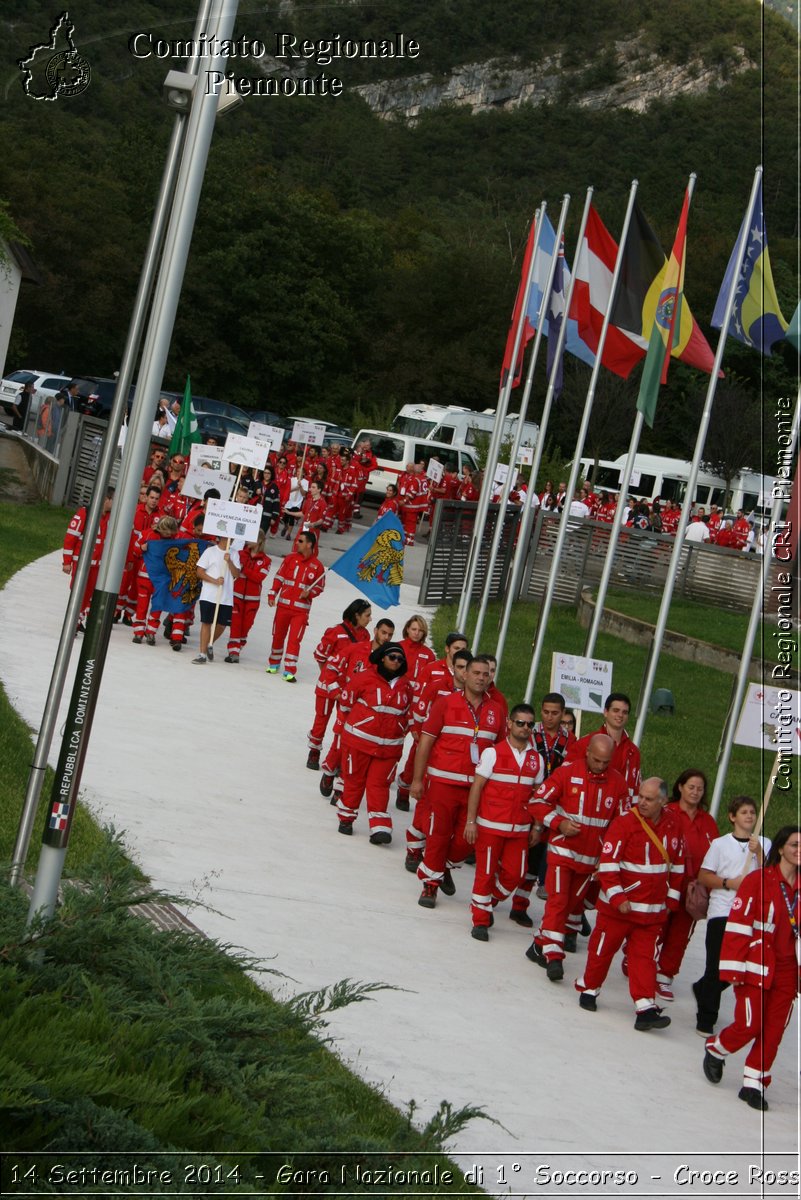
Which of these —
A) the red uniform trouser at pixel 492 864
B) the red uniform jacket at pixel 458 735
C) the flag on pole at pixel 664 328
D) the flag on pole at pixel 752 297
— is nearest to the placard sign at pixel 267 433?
the flag on pole at pixel 664 328

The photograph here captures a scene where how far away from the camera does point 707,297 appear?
208 feet

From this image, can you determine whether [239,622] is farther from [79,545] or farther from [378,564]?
[378,564]

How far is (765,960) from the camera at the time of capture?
29.8ft

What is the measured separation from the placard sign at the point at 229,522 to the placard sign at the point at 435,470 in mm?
16841

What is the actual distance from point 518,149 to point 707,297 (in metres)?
55.5

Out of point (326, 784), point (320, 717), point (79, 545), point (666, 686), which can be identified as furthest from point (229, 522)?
point (666, 686)

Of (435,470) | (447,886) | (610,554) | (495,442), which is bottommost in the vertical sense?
(447,886)

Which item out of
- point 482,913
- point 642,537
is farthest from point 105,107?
point 482,913

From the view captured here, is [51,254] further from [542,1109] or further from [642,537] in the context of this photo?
[542,1109]

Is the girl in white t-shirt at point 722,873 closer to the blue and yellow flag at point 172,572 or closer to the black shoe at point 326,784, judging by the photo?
the black shoe at point 326,784

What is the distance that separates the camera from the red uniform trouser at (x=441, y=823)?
11.6 meters

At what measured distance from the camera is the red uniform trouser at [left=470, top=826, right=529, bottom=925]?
1110 cm

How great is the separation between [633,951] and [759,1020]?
1.14 metres

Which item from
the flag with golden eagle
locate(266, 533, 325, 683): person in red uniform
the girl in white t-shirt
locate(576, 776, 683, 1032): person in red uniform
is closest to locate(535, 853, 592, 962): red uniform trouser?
locate(576, 776, 683, 1032): person in red uniform
